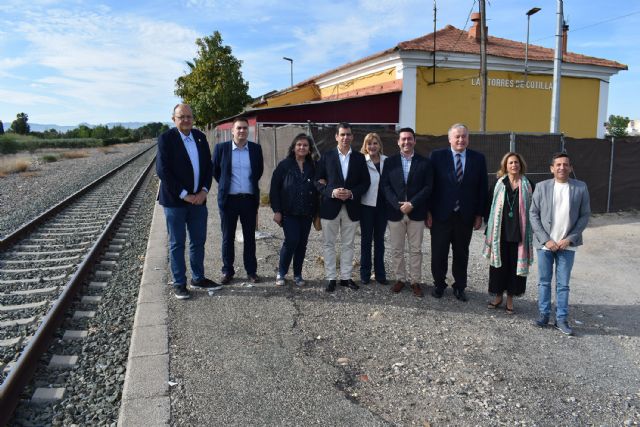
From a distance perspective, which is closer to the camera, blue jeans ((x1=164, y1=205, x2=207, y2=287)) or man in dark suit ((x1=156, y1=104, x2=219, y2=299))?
man in dark suit ((x1=156, y1=104, x2=219, y2=299))

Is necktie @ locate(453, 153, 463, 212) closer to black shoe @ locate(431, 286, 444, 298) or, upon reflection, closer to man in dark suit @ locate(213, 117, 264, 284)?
black shoe @ locate(431, 286, 444, 298)

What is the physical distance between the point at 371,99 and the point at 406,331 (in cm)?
1394

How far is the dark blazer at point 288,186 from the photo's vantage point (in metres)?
5.70

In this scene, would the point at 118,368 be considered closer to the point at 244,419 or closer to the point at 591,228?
the point at 244,419

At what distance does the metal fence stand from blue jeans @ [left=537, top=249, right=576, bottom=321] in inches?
243

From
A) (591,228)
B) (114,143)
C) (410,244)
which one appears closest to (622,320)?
(410,244)

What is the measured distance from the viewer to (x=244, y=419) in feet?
10.6

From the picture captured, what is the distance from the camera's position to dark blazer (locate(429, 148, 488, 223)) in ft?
17.7

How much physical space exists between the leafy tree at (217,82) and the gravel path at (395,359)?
31591 mm

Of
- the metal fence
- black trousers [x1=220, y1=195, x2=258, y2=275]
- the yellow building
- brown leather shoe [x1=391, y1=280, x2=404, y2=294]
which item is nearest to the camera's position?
brown leather shoe [x1=391, y1=280, x2=404, y2=294]

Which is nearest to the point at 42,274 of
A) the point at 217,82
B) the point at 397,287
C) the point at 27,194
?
the point at 397,287

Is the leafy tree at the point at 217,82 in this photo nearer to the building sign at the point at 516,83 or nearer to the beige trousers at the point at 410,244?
the building sign at the point at 516,83

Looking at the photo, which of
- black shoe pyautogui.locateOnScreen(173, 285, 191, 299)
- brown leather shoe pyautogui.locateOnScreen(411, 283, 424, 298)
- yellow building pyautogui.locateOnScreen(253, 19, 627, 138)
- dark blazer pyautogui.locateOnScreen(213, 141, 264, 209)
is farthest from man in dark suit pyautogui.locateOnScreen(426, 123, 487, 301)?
yellow building pyautogui.locateOnScreen(253, 19, 627, 138)

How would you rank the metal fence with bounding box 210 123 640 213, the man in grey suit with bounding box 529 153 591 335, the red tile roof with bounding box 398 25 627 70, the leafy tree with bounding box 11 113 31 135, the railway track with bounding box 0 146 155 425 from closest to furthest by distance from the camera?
the railway track with bounding box 0 146 155 425 → the man in grey suit with bounding box 529 153 591 335 → the metal fence with bounding box 210 123 640 213 → the red tile roof with bounding box 398 25 627 70 → the leafy tree with bounding box 11 113 31 135
